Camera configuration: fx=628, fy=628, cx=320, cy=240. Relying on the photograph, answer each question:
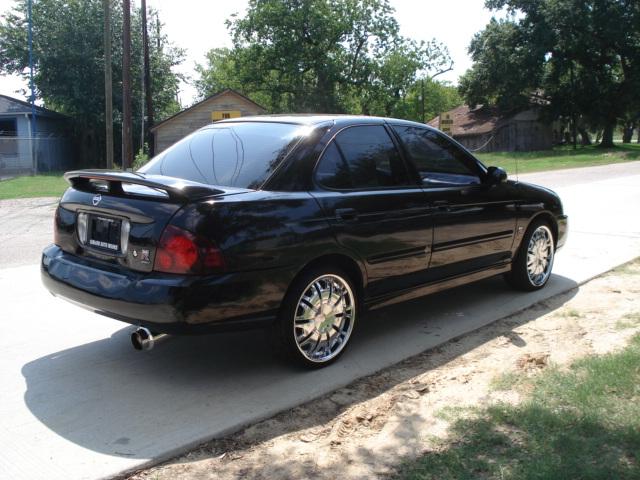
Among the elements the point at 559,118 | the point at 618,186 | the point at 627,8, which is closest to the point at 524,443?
the point at 618,186

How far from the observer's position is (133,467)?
9.61ft

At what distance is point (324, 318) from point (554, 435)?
5.11 ft

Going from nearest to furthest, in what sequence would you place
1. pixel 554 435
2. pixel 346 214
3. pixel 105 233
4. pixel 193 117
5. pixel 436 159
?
1. pixel 554 435
2. pixel 105 233
3. pixel 346 214
4. pixel 436 159
5. pixel 193 117

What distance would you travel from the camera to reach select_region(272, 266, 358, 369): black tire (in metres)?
3.88

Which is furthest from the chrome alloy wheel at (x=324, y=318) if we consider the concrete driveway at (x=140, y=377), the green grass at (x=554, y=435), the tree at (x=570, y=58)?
the tree at (x=570, y=58)

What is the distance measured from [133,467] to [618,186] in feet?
56.3

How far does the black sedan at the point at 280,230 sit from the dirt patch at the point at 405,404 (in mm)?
517

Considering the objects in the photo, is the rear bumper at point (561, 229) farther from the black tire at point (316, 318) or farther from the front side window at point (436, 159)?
the black tire at point (316, 318)

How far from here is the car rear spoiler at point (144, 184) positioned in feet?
11.6

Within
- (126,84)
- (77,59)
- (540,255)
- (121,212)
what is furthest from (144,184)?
(77,59)

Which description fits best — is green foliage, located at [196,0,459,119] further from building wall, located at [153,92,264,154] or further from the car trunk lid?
the car trunk lid

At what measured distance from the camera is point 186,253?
348 cm

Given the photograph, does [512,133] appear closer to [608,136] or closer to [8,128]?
[608,136]

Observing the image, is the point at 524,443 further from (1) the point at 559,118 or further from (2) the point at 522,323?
(1) the point at 559,118
